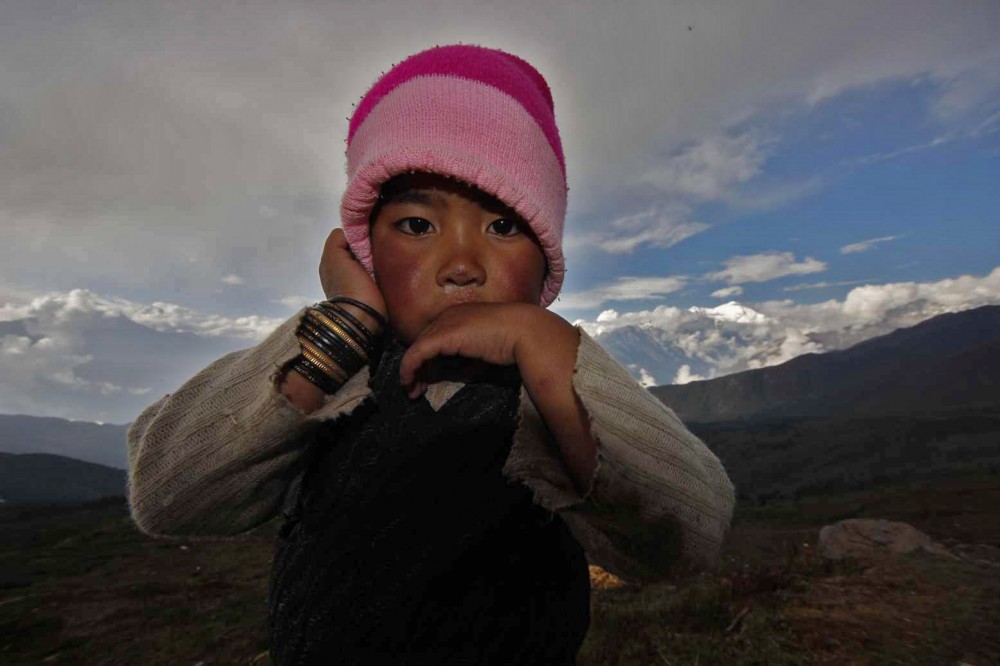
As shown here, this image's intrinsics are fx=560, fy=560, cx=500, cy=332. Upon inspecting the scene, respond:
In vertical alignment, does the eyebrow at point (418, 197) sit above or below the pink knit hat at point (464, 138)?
below

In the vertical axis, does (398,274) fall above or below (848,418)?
above

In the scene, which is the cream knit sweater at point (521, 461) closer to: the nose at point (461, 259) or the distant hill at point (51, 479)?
the nose at point (461, 259)

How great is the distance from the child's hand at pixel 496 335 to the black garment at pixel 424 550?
0.27 m

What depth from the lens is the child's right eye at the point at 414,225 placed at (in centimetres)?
151

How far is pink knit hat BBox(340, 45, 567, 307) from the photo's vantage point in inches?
57.4

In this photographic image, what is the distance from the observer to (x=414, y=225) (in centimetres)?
152

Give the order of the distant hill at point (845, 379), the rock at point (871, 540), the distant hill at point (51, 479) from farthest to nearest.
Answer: the distant hill at point (845, 379) < the distant hill at point (51, 479) < the rock at point (871, 540)

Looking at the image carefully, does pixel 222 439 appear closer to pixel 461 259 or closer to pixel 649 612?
pixel 461 259

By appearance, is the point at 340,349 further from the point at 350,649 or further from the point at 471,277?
the point at 350,649

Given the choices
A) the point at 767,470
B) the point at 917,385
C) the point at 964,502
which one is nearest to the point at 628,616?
the point at 964,502

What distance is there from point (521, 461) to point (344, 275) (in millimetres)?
752

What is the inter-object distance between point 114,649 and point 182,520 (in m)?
7.60

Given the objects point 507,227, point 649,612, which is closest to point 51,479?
point 649,612

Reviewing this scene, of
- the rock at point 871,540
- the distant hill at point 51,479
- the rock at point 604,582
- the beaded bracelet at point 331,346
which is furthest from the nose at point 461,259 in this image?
the distant hill at point 51,479
